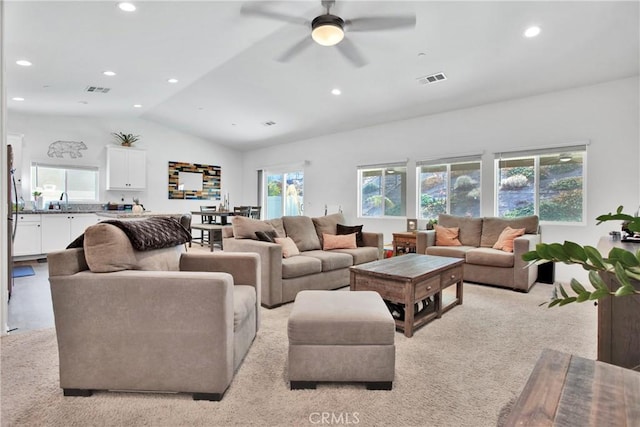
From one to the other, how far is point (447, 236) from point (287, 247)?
2489 mm

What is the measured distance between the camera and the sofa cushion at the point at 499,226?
442cm

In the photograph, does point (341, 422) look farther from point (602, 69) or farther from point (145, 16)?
point (602, 69)

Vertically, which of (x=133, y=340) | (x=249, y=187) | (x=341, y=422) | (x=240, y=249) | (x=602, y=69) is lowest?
(x=341, y=422)

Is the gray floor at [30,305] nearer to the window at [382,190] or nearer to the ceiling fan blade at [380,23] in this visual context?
the ceiling fan blade at [380,23]

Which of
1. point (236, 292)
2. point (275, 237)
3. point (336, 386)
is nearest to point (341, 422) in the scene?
point (336, 386)

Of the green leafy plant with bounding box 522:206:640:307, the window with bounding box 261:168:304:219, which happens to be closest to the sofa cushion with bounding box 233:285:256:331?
the green leafy plant with bounding box 522:206:640:307

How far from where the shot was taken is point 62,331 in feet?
5.63

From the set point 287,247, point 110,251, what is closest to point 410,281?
point 287,247

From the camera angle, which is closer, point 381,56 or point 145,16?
point 145,16

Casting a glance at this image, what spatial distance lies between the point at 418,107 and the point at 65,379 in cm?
540

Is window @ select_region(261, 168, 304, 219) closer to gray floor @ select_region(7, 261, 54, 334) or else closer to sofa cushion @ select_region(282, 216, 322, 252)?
sofa cushion @ select_region(282, 216, 322, 252)

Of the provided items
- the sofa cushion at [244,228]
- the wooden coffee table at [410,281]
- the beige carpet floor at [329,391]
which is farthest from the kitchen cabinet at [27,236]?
the wooden coffee table at [410,281]

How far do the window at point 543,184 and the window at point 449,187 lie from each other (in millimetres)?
358

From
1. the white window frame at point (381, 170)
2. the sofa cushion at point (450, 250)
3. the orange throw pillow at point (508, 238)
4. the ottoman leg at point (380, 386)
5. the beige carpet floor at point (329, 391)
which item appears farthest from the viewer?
the white window frame at point (381, 170)
